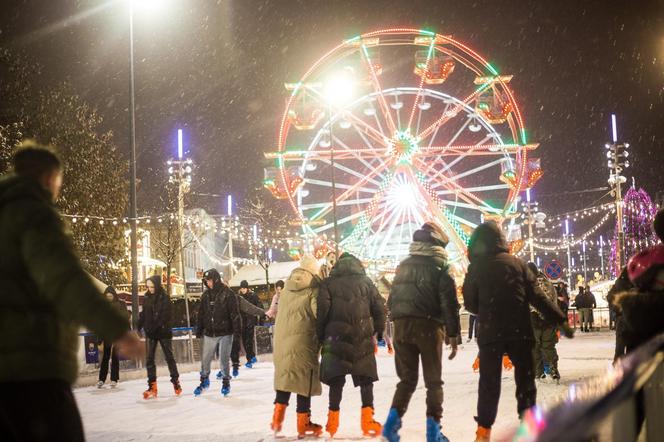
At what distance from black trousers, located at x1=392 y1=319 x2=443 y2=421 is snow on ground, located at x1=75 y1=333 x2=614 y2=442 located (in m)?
0.58

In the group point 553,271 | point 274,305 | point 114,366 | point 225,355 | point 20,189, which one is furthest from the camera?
point 553,271

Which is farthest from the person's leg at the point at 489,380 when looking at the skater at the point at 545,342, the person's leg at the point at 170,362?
the person's leg at the point at 170,362

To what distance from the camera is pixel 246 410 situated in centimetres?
Result: 1031

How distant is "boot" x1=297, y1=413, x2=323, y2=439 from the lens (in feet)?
25.7

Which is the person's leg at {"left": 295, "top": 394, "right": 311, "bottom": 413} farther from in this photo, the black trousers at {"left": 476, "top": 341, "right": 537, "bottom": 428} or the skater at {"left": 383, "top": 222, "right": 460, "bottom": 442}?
the black trousers at {"left": 476, "top": 341, "right": 537, "bottom": 428}

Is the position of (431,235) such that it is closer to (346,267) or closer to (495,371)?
(346,267)

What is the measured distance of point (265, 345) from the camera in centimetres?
2333

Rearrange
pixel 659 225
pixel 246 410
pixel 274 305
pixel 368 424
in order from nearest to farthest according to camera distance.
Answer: pixel 659 225
pixel 368 424
pixel 246 410
pixel 274 305

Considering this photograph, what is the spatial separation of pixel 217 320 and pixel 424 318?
6.18 metres

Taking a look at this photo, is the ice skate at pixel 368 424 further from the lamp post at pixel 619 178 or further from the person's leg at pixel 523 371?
the lamp post at pixel 619 178

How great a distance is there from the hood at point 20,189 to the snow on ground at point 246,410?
3441mm

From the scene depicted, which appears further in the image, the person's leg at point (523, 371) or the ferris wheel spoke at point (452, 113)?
the ferris wheel spoke at point (452, 113)

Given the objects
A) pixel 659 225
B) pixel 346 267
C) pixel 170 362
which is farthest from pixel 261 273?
pixel 659 225

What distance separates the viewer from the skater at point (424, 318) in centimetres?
682
